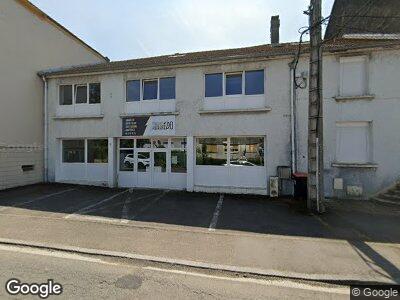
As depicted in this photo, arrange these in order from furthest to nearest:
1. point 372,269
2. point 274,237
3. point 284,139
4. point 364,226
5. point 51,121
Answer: point 51,121, point 284,139, point 364,226, point 274,237, point 372,269

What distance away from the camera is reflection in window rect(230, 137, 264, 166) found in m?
11.8

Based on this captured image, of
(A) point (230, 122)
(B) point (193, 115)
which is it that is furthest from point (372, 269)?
(B) point (193, 115)

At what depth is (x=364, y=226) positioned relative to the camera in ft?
24.5

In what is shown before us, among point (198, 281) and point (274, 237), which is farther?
point (274, 237)

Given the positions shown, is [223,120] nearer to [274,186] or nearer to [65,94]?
[274,186]

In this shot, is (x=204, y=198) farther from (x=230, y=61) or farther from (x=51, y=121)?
(x=51, y=121)

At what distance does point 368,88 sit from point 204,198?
23.9ft

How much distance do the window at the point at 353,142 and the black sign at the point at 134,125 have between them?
7847 mm

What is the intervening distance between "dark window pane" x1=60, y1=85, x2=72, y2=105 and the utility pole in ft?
36.6

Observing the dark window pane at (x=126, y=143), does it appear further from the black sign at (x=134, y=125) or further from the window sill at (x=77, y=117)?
the window sill at (x=77, y=117)

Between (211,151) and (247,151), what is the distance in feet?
4.94

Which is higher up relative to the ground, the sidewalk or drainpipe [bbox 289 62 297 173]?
drainpipe [bbox 289 62 297 173]

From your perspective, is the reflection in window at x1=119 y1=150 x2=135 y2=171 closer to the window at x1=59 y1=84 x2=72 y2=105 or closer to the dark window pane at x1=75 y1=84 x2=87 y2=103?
the dark window pane at x1=75 y1=84 x2=87 y2=103

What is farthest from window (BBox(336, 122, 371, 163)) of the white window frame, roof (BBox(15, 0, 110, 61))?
roof (BBox(15, 0, 110, 61))
